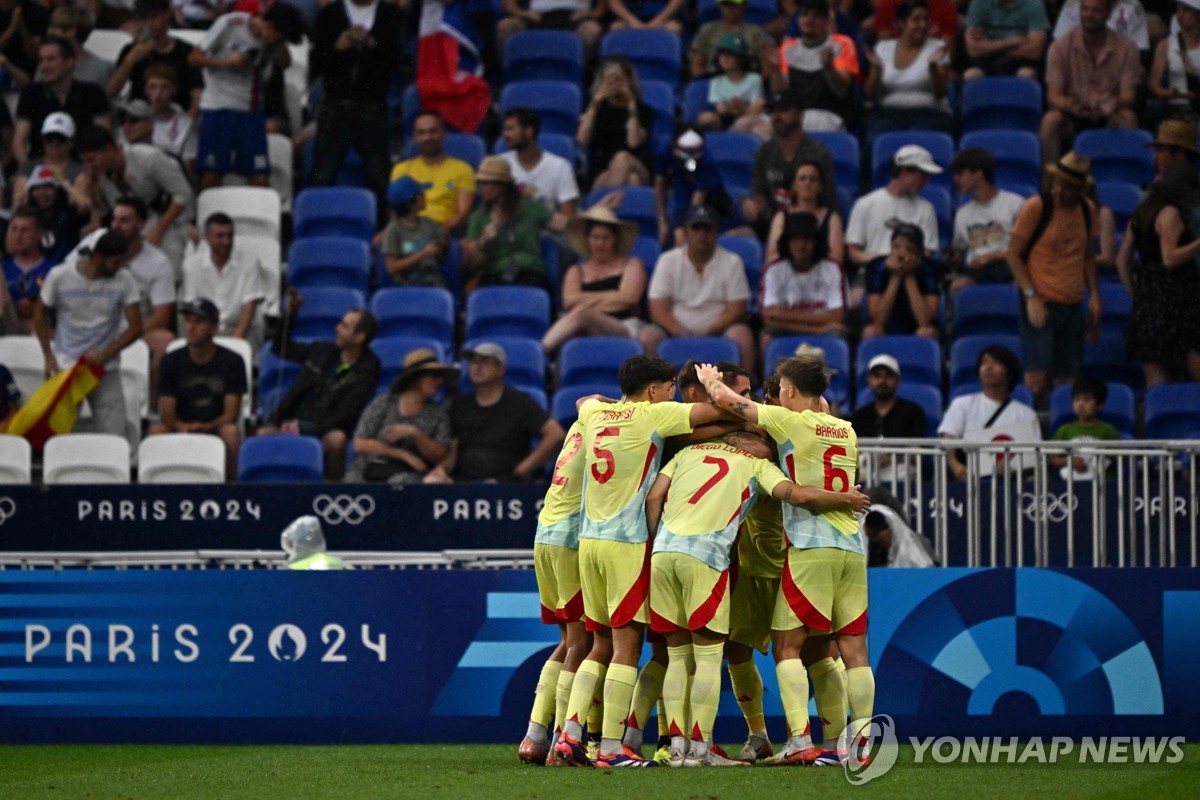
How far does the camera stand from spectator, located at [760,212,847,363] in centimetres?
1463

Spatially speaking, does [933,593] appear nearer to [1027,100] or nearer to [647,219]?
[647,219]

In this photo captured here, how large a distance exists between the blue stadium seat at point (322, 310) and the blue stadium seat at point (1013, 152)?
18.4ft

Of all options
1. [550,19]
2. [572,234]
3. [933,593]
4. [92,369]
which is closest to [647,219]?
[572,234]

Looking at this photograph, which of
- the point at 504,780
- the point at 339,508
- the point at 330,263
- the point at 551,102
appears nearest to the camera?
the point at 504,780

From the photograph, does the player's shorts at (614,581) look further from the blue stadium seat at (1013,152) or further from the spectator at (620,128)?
the blue stadium seat at (1013,152)

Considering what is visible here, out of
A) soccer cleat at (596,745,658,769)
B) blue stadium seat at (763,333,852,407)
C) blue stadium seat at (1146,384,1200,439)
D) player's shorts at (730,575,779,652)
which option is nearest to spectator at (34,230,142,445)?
blue stadium seat at (763,333,852,407)

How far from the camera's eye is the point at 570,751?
30.3 ft

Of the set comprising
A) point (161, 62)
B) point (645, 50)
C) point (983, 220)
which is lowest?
point (983, 220)

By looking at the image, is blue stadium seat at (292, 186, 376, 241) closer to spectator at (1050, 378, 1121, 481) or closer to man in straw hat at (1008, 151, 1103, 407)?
man in straw hat at (1008, 151, 1103, 407)

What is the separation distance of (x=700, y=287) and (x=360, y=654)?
4.92 m

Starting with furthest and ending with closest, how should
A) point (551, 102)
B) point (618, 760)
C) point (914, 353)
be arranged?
point (551, 102) → point (914, 353) → point (618, 760)

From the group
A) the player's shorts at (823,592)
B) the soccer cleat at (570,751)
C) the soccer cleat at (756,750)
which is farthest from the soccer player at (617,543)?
the player's shorts at (823,592)

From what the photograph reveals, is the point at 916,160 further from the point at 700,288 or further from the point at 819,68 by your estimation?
the point at 700,288

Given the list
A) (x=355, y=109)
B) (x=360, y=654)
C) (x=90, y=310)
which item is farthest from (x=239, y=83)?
(x=360, y=654)
